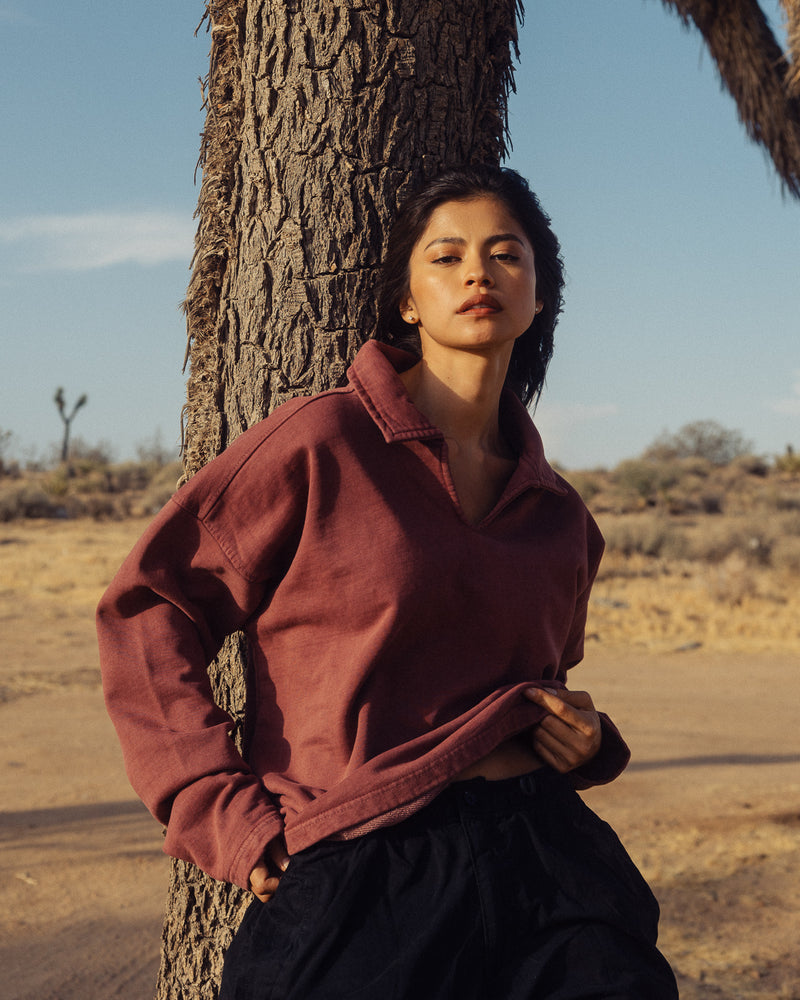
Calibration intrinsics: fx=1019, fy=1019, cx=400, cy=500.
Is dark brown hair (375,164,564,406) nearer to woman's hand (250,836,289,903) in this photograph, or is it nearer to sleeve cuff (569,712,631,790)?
sleeve cuff (569,712,631,790)

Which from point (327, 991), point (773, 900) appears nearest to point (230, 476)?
point (327, 991)

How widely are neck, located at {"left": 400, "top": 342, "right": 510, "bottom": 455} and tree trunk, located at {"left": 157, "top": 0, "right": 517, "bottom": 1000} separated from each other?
0.36 metres

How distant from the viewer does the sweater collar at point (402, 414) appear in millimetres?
1791

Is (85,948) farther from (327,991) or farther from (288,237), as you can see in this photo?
(288,237)

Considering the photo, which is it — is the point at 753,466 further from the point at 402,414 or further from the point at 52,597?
the point at 402,414

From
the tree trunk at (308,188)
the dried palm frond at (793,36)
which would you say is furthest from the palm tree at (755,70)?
the tree trunk at (308,188)

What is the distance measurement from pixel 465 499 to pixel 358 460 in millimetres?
257

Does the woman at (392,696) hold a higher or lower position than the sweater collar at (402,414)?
lower

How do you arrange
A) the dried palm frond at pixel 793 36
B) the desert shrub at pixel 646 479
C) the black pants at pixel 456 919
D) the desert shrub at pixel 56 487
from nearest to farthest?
1. the black pants at pixel 456 919
2. the dried palm frond at pixel 793 36
3. the desert shrub at pixel 56 487
4. the desert shrub at pixel 646 479

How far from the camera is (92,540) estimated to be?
18422 mm

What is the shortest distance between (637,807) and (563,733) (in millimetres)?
3590

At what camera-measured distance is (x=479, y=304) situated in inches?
74.3

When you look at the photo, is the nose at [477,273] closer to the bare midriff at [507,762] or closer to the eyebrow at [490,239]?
the eyebrow at [490,239]

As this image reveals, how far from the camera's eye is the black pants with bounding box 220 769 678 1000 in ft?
5.03
